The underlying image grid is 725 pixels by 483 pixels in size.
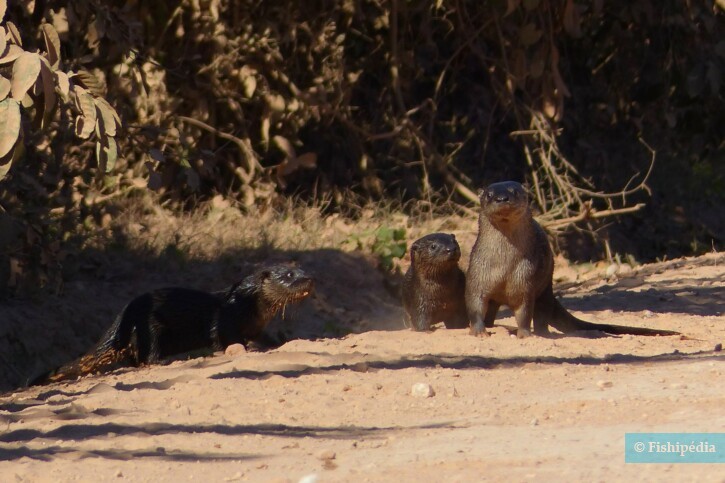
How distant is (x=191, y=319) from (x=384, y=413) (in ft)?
9.08

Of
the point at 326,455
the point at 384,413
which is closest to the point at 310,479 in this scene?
the point at 326,455

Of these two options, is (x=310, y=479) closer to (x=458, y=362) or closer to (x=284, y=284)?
(x=458, y=362)

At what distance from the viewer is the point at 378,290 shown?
907 centimetres

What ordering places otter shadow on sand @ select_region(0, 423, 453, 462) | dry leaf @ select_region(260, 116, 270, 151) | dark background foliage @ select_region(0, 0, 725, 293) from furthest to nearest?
1. dry leaf @ select_region(260, 116, 270, 151)
2. dark background foliage @ select_region(0, 0, 725, 293)
3. otter shadow on sand @ select_region(0, 423, 453, 462)

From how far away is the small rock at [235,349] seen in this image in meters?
6.64

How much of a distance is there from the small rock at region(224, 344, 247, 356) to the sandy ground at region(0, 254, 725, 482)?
357mm

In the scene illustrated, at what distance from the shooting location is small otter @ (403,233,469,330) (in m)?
6.72

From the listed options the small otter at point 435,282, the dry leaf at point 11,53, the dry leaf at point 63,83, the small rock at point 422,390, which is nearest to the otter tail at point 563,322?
the small otter at point 435,282

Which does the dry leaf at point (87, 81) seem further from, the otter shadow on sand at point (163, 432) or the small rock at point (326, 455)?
the small rock at point (326, 455)

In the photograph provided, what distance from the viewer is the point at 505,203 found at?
6.17 metres

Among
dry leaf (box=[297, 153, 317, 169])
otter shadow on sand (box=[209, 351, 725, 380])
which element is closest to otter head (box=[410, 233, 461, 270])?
otter shadow on sand (box=[209, 351, 725, 380])

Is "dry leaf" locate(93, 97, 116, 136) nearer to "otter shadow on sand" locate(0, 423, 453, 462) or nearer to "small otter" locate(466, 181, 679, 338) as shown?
"otter shadow on sand" locate(0, 423, 453, 462)

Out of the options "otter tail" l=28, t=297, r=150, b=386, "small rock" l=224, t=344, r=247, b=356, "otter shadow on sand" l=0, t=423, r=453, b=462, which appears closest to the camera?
"otter shadow on sand" l=0, t=423, r=453, b=462

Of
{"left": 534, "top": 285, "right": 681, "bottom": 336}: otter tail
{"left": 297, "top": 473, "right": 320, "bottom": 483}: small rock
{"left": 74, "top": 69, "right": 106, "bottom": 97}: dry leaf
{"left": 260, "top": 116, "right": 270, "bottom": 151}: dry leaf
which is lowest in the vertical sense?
{"left": 534, "top": 285, "right": 681, "bottom": 336}: otter tail
